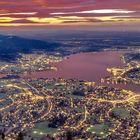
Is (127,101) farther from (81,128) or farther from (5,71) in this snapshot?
(5,71)

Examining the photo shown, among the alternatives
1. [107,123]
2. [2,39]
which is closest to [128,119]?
[107,123]

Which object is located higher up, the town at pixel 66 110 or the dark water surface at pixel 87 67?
the town at pixel 66 110

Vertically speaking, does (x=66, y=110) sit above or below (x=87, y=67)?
above

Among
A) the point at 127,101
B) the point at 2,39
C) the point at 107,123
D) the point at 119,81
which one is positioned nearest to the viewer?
the point at 107,123

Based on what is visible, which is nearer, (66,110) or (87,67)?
(66,110)

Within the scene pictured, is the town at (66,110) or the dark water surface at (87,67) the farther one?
the dark water surface at (87,67)

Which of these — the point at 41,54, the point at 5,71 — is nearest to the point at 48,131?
the point at 5,71

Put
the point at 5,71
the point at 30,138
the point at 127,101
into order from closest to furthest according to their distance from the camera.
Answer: the point at 30,138, the point at 127,101, the point at 5,71

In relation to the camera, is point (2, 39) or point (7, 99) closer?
point (7, 99)

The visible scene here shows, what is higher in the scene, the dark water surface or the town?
the town

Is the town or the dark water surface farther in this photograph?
the dark water surface
